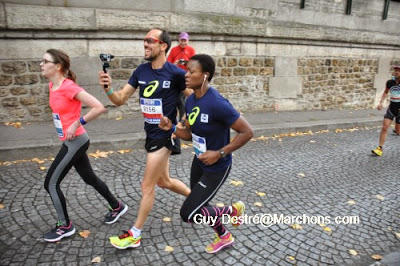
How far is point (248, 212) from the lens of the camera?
12.6 ft

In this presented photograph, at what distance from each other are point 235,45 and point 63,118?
261 inches

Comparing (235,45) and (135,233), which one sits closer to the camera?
(135,233)

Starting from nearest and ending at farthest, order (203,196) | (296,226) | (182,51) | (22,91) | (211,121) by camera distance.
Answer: (211,121) → (203,196) → (296,226) → (22,91) → (182,51)

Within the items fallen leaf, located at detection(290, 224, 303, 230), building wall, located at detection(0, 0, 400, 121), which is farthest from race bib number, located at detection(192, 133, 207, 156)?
building wall, located at detection(0, 0, 400, 121)

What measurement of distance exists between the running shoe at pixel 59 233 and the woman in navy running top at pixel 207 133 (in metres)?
1.20

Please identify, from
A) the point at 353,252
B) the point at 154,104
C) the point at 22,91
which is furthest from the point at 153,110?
the point at 22,91

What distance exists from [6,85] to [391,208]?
7.02 metres

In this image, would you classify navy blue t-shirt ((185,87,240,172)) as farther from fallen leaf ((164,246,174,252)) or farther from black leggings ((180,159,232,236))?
fallen leaf ((164,246,174,252))

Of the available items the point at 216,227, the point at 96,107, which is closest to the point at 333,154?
the point at 216,227

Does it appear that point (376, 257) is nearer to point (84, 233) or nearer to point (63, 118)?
point (84, 233)

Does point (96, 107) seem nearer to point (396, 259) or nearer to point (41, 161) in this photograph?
point (41, 161)

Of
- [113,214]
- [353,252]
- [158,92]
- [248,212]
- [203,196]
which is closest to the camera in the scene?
[203,196]

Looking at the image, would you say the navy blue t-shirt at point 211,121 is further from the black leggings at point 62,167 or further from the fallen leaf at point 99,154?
the fallen leaf at point 99,154

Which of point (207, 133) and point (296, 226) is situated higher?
point (207, 133)
